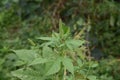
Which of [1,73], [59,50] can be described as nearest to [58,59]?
[59,50]

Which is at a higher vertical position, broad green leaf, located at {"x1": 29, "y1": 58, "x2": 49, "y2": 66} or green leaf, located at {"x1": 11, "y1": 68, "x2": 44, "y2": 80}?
broad green leaf, located at {"x1": 29, "y1": 58, "x2": 49, "y2": 66}

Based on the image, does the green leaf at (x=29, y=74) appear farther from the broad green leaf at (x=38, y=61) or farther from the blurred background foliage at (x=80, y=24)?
the blurred background foliage at (x=80, y=24)

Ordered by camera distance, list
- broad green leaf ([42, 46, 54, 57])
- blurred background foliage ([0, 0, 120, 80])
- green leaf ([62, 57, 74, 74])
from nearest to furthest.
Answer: green leaf ([62, 57, 74, 74])
broad green leaf ([42, 46, 54, 57])
blurred background foliage ([0, 0, 120, 80])

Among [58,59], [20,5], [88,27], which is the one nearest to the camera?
[58,59]

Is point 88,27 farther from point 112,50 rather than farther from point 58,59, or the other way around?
point 58,59

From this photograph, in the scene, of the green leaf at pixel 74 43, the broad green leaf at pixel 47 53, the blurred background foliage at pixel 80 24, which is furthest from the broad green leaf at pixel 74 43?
the blurred background foliage at pixel 80 24

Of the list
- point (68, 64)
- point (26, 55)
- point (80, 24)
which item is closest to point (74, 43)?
point (68, 64)

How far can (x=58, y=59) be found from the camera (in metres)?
1.75

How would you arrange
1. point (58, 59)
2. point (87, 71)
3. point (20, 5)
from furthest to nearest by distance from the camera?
point (20, 5)
point (87, 71)
point (58, 59)

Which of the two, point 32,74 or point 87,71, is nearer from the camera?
point 32,74

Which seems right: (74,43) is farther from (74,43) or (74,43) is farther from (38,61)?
(38,61)

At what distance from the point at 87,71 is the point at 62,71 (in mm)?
251

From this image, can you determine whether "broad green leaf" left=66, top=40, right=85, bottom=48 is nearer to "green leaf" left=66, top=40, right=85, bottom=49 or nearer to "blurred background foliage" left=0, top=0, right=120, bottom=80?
"green leaf" left=66, top=40, right=85, bottom=49

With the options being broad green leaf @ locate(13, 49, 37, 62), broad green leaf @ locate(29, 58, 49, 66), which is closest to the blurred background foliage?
broad green leaf @ locate(13, 49, 37, 62)
